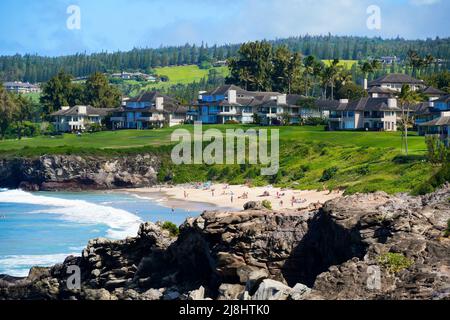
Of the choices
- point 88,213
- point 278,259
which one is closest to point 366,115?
point 88,213

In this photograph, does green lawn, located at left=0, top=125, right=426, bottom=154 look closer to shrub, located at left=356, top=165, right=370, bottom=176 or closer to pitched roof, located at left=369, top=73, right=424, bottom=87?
shrub, located at left=356, top=165, right=370, bottom=176

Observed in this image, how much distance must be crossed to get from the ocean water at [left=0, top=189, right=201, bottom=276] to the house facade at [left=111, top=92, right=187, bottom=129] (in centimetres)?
4462

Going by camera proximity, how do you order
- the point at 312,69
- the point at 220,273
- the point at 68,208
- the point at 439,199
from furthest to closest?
the point at 312,69
the point at 68,208
the point at 439,199
the point at 220,273

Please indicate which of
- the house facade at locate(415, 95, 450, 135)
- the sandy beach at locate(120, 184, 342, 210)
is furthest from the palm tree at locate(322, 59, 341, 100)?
the sandy beach at locate(120, 184, 342, 210)

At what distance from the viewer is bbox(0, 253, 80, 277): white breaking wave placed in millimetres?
47094

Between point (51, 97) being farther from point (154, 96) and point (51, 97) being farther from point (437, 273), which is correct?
point (437, 273)

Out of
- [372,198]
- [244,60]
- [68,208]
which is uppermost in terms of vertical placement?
[244,60]

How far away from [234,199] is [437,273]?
47.5 metres

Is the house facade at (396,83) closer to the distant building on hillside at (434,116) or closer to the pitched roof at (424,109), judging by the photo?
the pitched roof at (424,109)

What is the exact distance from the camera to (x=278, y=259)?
37656mm

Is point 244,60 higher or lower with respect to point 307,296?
higher

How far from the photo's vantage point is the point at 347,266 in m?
32.4
